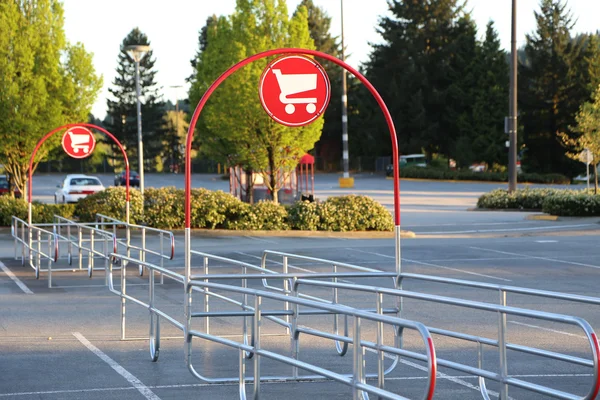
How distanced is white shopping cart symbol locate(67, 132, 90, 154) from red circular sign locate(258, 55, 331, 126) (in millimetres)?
13849

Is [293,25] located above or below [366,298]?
above

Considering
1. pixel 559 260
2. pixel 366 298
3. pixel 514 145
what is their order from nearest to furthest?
pixel 366 298 < pixel 559 260 < pixel 514 145

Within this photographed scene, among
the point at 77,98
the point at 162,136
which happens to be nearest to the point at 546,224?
the point at 77,98

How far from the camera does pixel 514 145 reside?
40.7 metres

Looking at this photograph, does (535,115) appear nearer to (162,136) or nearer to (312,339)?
(162,136)

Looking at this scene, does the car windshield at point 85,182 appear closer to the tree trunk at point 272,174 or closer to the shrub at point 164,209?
the tree trunk at point 272,174

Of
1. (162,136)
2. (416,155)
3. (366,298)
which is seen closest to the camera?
(366,298)

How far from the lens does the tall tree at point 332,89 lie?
89250 mm

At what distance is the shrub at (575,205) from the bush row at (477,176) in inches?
1204

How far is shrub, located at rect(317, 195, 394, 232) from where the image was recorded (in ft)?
97.3

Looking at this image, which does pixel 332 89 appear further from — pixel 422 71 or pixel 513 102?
pixel 513 102

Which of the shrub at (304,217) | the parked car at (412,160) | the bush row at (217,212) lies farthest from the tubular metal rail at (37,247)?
the parked car at (412,160)

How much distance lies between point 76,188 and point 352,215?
1788cm

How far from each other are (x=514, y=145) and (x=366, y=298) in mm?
26596
